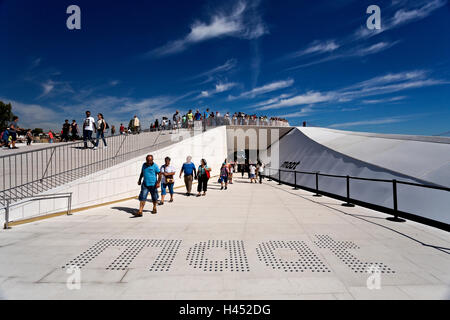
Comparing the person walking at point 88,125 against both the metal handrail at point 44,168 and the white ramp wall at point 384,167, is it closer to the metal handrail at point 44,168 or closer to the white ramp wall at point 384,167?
the metal handrail at point 44,168

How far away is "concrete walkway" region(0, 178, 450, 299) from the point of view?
2541 mm

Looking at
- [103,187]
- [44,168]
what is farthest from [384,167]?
[44,168]

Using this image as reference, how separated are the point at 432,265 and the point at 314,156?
15.4 meters

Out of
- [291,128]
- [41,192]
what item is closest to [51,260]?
[41,192]

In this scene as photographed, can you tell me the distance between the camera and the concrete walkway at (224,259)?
2541 mm

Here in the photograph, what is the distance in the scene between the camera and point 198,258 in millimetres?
3354

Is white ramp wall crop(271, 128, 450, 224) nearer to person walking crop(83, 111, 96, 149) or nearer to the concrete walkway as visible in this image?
the concrete walkway

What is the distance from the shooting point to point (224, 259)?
332cm

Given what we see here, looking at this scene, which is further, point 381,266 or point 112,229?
point 112,229

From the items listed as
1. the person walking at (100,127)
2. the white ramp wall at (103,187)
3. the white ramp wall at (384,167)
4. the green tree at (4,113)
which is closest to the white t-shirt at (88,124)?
the person walking at (100,127)

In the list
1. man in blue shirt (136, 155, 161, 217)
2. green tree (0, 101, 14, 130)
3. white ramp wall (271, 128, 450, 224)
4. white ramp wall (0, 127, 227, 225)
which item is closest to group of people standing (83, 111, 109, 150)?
white ramp wall (0, 127, 227, 225)

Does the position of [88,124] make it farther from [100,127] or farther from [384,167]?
[384,167]

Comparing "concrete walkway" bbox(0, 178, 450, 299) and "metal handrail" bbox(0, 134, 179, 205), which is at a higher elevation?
"metal handrail" bbox(0, 134, 179, 205)
